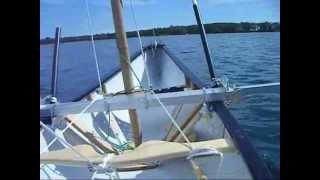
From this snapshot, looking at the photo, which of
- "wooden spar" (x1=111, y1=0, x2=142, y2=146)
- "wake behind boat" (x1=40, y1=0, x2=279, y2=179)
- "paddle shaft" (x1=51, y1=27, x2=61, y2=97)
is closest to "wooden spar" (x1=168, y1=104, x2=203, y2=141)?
"wake behind boat" (x1=40, y1=0, x2=279, y2=179)

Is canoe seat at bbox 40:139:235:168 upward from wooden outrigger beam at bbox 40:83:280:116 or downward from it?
Result: downward

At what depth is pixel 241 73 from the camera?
10.0 metres

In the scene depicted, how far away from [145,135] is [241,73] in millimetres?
6915

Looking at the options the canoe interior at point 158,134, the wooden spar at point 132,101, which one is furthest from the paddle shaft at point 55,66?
the wooden spar at point 132,101

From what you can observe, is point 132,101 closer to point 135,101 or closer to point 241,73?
point 135,101

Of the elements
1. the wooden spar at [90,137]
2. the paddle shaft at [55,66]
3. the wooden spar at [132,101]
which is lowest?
the wooden spar at [90,137]

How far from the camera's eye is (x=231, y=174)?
166 cm

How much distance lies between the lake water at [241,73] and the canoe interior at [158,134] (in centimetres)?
18

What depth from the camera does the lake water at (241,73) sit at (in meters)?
4.41

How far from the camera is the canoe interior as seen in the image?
1.71 m

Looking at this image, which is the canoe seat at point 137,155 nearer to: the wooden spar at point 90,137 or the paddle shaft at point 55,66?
the wooden spar at point 90,137

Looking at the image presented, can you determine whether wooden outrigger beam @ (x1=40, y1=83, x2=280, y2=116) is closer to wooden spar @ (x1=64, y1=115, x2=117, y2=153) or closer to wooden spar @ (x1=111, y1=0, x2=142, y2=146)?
wooden spar @ (x1=111, y1=0, x2=142, y2=146)
